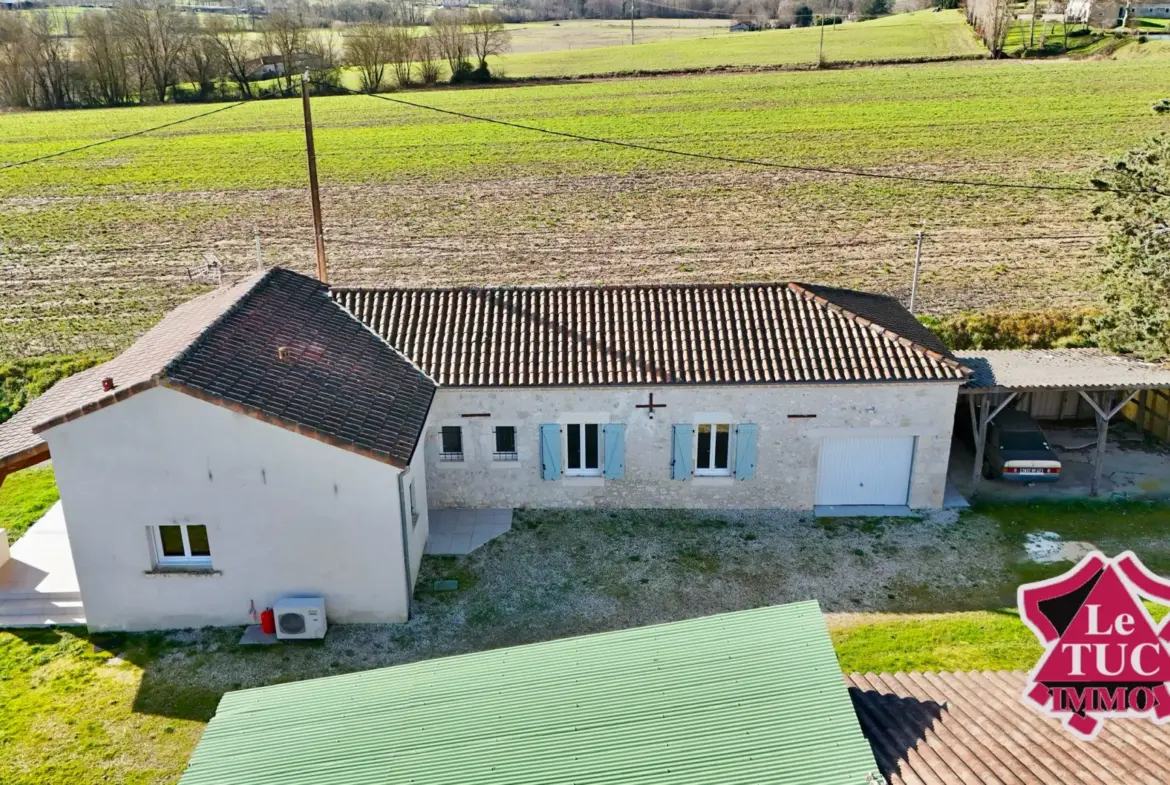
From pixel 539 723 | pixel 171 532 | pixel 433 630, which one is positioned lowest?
pixel 433 630

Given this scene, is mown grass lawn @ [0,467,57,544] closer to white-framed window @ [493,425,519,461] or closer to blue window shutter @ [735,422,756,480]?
white-framed window @ [493,425,519,461]

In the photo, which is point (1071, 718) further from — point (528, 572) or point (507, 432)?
point (507, 432)

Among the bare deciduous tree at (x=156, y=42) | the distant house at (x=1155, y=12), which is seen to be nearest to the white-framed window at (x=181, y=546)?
the bare deciduous tree at (x=156, y=42)

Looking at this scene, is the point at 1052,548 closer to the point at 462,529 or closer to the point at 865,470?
the point at 865,470

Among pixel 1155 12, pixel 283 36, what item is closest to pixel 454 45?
pixel 283 36

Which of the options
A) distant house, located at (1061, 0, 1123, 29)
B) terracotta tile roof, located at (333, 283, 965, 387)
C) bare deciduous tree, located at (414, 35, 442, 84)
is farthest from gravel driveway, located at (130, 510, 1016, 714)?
distant house, located at (1061, 0, 1123, 29)

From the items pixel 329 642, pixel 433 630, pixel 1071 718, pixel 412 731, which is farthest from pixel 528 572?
pixel 1071 718
